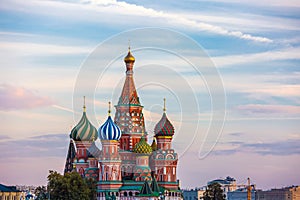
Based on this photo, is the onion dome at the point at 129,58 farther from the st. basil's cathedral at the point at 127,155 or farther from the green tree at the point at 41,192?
the green tree at the point at 41,192

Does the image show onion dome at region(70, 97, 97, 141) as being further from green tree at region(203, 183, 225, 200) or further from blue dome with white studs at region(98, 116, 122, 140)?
green tree at region(203, 183, 225, 200)

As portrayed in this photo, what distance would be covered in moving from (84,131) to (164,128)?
841 cm

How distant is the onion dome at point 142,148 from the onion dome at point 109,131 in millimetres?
2209

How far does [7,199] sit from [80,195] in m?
20.6

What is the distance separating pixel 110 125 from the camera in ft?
244

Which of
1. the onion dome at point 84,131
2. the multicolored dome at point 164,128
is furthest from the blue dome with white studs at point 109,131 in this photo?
the multicolored dome at point 164,128

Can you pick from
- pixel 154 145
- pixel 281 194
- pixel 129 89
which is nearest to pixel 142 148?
pixel 154 145

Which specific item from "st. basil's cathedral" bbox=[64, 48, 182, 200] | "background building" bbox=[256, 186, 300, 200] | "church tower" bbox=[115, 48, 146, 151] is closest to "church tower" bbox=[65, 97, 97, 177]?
"st. basil's cathedral" bbox=[64, 48, 182, 200]

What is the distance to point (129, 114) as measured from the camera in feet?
259

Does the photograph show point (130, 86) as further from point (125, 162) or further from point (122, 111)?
point (125, 162)

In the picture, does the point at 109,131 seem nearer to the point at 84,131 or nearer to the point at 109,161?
the point at 109,161

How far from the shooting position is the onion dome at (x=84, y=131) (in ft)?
259

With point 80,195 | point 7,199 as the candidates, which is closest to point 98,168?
point 80,195

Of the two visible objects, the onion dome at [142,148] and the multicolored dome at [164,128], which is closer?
the onion dome at [142,148]
